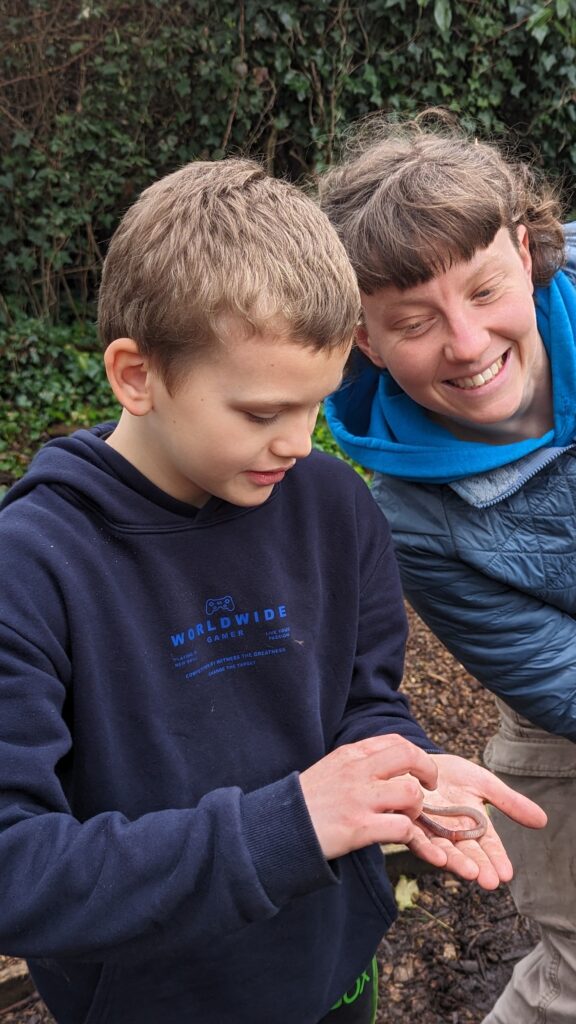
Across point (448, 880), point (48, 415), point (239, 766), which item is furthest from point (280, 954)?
point (48, 415)

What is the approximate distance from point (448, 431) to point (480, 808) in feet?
2.98

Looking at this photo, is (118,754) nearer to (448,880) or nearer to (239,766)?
(239,766)

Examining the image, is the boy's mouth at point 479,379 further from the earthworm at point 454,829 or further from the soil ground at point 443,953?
the soil ground at point 443,953

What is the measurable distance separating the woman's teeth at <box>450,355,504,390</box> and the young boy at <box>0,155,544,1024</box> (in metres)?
0.41

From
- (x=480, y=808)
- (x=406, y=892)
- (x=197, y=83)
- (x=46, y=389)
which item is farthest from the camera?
(x=197, y=83)

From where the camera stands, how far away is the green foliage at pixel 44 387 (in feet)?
19.7

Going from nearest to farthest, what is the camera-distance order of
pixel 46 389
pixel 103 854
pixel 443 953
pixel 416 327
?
pixel 103 854 < pixel 416 327 < pixel 443 953 < pixel 46 389

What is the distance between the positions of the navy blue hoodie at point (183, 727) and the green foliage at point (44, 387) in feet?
14.5

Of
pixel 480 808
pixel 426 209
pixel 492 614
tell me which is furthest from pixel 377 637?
pixel 426 209

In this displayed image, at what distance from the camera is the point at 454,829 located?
64.7 inches

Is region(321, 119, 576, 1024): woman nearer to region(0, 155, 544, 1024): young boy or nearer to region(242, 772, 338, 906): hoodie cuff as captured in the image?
region(0, 155, 544, 1024): young boy

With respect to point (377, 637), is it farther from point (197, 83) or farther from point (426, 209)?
point (197, 83)

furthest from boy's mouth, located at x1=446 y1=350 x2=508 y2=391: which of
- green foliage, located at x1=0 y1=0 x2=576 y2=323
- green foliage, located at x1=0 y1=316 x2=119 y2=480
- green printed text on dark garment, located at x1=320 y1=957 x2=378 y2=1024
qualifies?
green foliage, located at x1=0 y1=0 x2=576 y2=323

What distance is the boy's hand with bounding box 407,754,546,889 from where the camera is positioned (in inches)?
61.6
